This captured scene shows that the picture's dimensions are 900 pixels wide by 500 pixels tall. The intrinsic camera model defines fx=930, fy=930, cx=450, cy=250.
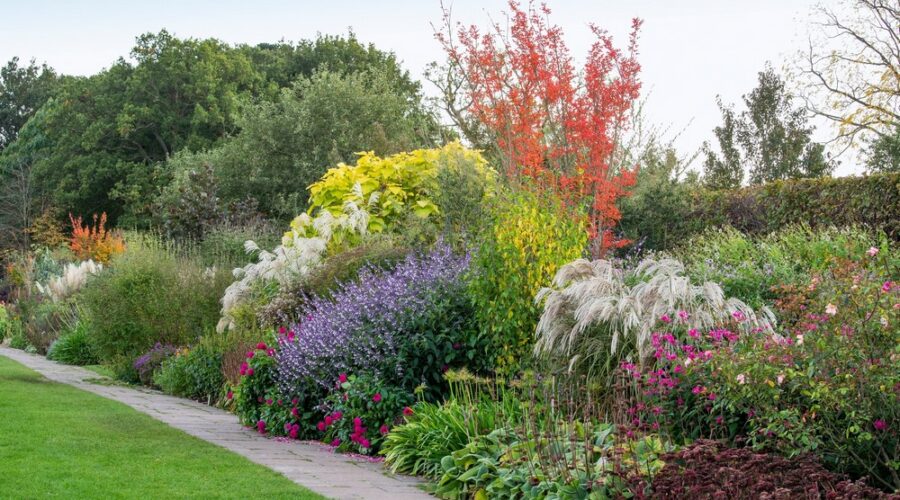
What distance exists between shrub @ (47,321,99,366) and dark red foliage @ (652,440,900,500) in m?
13.8

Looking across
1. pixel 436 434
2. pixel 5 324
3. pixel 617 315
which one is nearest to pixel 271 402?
pixel 436 434

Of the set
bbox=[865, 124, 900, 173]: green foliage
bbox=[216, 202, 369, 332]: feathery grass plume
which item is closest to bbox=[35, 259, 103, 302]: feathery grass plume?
bbox=[216, 202, 369, 332]: feathery grass plume

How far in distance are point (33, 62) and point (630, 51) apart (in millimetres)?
51867

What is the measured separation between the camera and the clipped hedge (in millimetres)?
12406

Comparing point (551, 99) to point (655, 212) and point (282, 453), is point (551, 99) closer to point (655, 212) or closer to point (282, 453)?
point (655, 212)

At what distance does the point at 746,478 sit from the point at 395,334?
3894 mm

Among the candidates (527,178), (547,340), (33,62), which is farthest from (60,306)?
(33,62)

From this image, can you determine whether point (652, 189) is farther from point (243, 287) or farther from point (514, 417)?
point (514, 417)

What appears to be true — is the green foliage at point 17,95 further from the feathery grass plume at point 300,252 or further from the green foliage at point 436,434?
the green foliage at point 436,434

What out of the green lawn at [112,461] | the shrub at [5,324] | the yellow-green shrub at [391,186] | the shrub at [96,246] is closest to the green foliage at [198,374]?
the green lawn at [112,461]

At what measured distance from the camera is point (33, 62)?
185 feet

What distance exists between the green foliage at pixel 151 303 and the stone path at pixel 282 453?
1738mm

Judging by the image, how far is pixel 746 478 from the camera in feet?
13.8

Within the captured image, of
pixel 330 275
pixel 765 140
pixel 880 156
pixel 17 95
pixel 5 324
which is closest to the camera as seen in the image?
pixel 330 275
